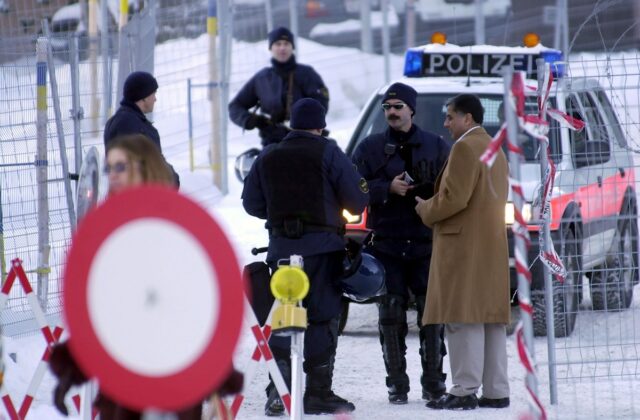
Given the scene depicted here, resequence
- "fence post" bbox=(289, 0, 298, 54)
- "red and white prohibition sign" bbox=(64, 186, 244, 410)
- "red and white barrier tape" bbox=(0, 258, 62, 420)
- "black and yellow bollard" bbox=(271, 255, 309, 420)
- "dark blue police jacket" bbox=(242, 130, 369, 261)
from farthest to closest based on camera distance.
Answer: "fence post" bbox=(289, 0, 298, 54)
"dark blue police jacket" bbox=(242, 130, 369, 261)
"red and white barrier tape" bbox=(0, 258, 62, 420)
"black and yellow bollard" bbox=(271, 255, 309, 420)
"red and white prohibition sign" bbox=(64, 186, 244, 410)

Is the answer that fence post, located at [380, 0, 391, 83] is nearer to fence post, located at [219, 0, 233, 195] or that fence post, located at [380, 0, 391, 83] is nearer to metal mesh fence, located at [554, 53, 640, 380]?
fence post, located at [219, 0, 233, 195]

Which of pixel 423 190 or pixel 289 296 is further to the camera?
pixel 423 190

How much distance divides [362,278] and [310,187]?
65cm

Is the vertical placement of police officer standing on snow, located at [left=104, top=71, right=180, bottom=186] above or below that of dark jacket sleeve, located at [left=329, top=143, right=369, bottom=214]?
above

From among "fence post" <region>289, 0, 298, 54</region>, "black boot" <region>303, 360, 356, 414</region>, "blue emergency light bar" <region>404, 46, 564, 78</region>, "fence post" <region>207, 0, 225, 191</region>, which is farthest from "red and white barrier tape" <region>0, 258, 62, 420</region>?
"fence post" <region>289, 0, 298, 54</region>

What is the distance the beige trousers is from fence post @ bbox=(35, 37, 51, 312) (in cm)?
311

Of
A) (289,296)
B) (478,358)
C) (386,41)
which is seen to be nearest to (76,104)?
(478,358)

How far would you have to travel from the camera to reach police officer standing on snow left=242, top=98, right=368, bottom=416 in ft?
25.4

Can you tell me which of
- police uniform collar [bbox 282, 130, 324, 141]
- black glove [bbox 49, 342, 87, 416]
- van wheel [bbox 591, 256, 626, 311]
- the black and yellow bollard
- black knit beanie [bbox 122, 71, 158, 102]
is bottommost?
van wheel [bbox 591, 256, 626, 311]

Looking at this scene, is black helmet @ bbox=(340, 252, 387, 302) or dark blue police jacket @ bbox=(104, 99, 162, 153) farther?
dark blue police jacket @ bbox=(104, 99, 162, 153)

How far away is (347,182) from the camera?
775cm

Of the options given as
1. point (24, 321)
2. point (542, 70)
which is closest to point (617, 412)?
point (542, 70)

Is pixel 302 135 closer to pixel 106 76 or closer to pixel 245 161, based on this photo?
pixel 106 76

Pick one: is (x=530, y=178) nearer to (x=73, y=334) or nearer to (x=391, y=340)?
(x=391, y=340)
